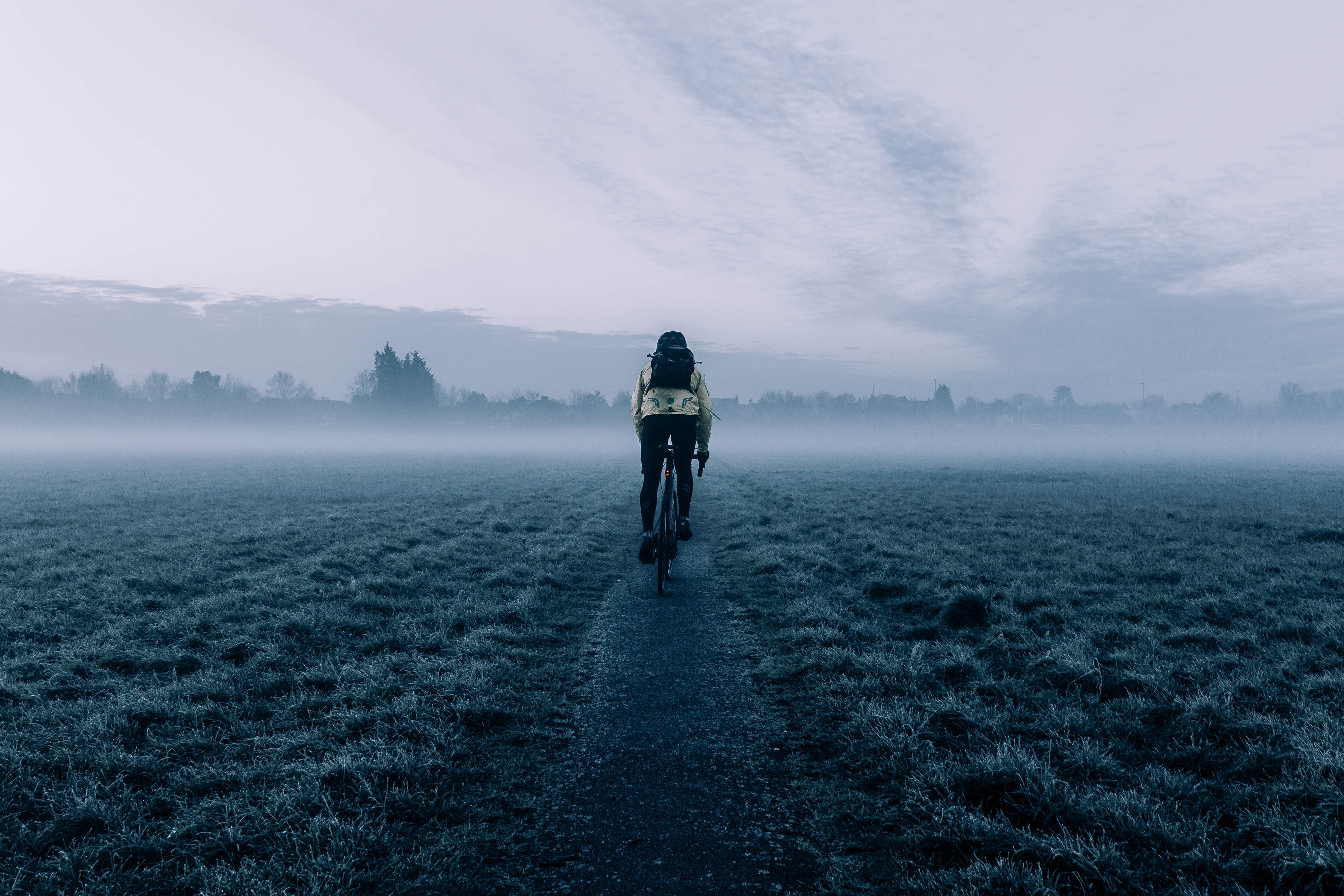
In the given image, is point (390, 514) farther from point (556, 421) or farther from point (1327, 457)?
point (556, 421)

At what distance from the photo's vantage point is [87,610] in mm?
7422

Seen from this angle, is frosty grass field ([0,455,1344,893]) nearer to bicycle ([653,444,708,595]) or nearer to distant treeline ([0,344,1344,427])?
bicycle ([653,444,708,595])

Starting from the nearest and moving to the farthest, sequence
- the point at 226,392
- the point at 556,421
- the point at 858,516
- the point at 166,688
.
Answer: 1. the point at 166,688
2. the point at 858,516
3. the point at 226,392
4. the point at 556,421

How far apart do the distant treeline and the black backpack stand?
5975cm

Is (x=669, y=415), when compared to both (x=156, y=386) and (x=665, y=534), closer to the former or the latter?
(x=665, y=534)

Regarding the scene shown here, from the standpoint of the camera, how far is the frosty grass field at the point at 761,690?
10.1ft

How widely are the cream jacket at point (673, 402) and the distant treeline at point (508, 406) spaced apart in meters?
59.3

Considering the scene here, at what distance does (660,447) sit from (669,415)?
44 cm

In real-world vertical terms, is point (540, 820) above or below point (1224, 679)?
below

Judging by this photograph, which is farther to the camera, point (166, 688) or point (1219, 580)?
point (1219, 580)

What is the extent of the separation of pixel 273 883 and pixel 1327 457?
3241 inches

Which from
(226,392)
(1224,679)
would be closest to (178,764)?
(1224,679)

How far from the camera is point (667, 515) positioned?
819cm

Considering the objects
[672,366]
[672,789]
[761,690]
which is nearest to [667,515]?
[672,366]
